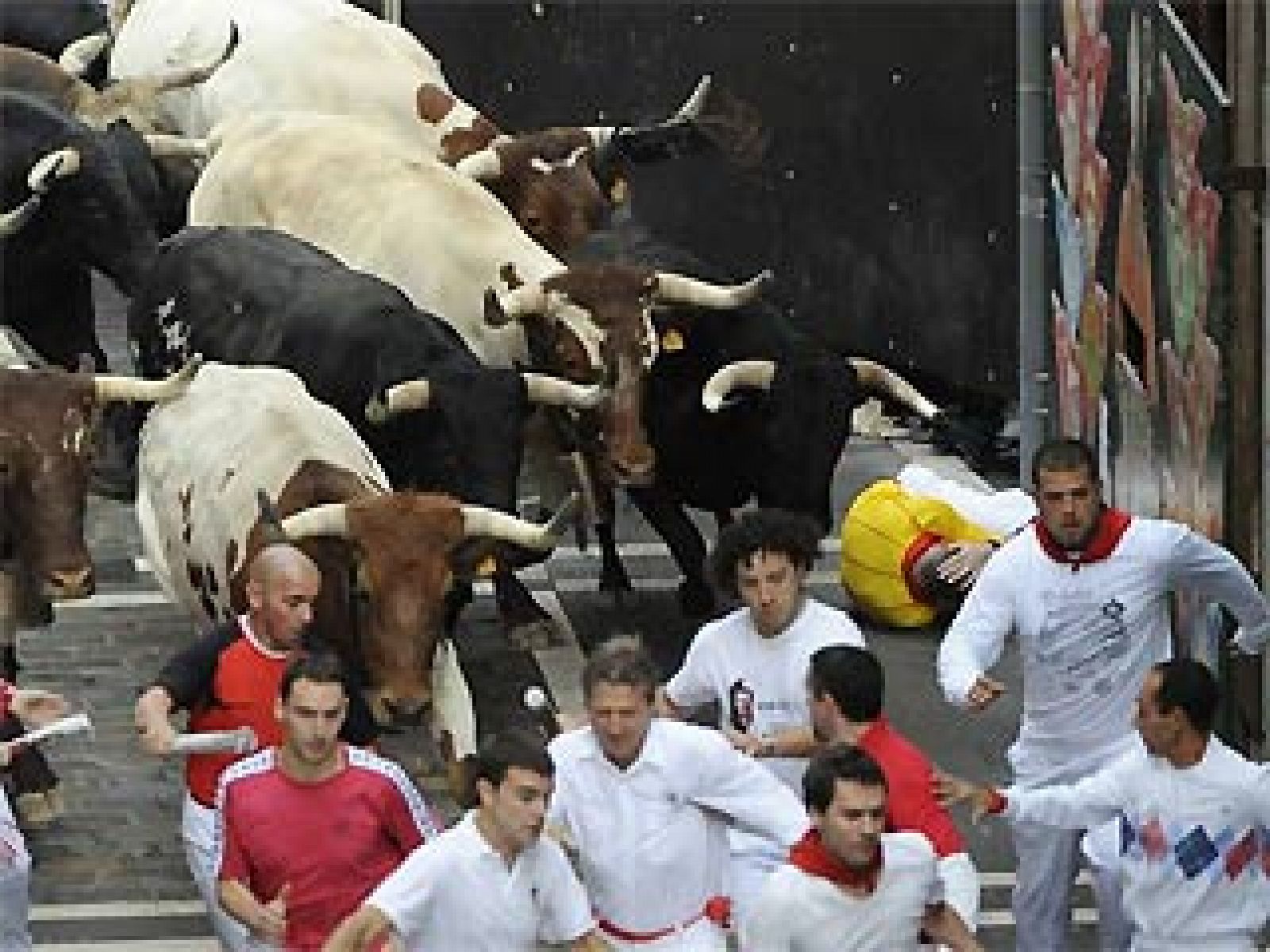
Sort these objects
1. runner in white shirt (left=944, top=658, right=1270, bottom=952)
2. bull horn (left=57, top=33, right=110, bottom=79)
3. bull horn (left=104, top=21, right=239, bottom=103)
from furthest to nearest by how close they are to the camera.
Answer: bull horn (left=57, top=33, right=110, bottom=79) → bull horn (left=104, top=21, right=239, bottom=103) → runner in white shirt (left=944, top=658, right=1270, bottom=952)

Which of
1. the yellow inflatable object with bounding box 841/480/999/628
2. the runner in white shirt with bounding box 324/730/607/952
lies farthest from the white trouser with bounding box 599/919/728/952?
the yellow inflatable object with bounding box 841/480/999/628

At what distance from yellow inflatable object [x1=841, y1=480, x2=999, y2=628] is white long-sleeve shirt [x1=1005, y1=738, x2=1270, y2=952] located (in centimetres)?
606

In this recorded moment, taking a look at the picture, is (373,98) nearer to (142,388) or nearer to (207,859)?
(142,388)

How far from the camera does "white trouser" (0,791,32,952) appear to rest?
11820 mm

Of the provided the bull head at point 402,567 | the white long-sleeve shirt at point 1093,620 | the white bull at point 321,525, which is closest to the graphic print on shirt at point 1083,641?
the white long-sleeve shirt at point 1093,620

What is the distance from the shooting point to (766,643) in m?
12.2

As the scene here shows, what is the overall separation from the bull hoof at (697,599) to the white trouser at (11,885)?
6495mm

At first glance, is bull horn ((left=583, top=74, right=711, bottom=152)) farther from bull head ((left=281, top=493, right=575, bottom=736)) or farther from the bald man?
the bald man

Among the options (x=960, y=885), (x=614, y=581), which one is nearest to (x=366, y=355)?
(x=614, y=581)

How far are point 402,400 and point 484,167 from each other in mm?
3232

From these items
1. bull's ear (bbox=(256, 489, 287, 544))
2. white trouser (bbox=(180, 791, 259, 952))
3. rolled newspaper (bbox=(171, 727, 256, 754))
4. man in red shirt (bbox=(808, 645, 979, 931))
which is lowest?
white trouser (bbox=(180, 791, 259, 952))

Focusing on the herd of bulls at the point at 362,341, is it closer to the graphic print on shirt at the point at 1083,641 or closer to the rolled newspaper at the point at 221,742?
the rolled newspaper at the point at 221,742

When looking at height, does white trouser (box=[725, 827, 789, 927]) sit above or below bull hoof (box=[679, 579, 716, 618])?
above

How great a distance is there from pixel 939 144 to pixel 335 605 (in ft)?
28.6
